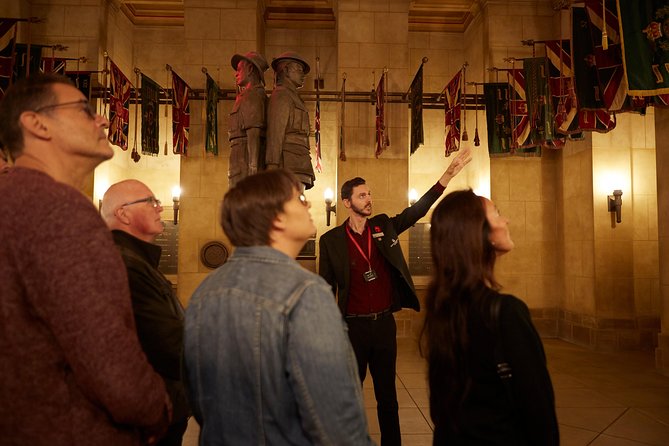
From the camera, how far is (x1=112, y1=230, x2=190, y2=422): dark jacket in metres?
2.08

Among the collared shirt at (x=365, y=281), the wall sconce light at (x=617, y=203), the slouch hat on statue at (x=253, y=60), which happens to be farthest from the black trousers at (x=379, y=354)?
the wall sconce light at (x=617, y=203)

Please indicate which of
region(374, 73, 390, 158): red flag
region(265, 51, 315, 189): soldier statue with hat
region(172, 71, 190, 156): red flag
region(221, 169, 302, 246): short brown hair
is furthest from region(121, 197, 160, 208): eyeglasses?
region(172, 71, 190, 156): red flag

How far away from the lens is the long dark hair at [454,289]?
6.05 ft

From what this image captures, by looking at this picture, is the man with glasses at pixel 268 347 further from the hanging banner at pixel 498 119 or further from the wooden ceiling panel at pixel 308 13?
the wooden ceiling panel at pixel 308 13

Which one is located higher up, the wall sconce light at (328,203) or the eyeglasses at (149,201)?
the wall sconce light at (328,203)

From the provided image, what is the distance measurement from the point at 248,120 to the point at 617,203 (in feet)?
24.1

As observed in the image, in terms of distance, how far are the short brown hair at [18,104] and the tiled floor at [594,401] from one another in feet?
12.1

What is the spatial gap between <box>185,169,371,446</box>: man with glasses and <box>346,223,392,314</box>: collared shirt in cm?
228

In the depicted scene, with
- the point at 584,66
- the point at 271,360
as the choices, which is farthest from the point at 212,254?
the point at 271,360

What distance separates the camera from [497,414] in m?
1.80

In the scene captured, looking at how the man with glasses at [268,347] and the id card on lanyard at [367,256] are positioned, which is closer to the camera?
the man with glasses at [268,347]

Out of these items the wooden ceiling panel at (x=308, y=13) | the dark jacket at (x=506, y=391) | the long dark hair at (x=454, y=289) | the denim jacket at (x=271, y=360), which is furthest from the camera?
the wooden ceiling panel at (x=308, y=13)

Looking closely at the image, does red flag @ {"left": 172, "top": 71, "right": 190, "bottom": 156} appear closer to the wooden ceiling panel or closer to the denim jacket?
the wooden ceiling panel

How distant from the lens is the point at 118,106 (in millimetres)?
8547
